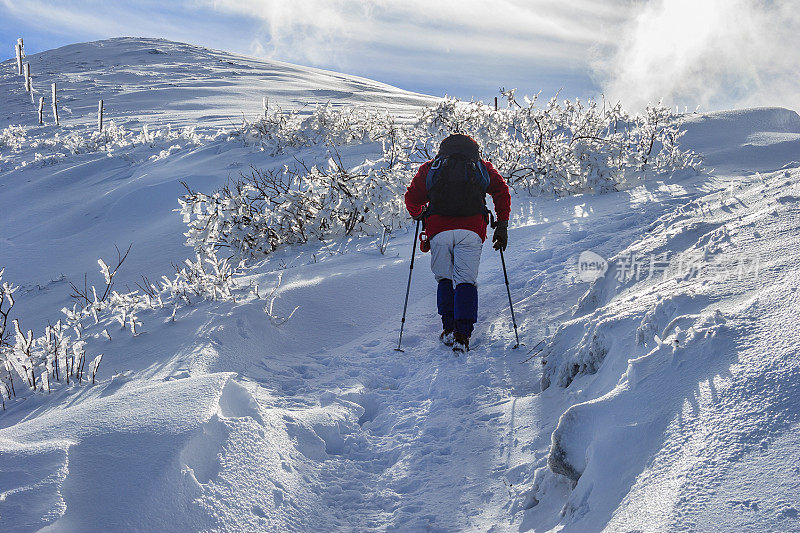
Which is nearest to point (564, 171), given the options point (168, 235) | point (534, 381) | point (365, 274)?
point (365, 274)

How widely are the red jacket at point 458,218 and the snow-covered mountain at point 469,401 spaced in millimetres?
984

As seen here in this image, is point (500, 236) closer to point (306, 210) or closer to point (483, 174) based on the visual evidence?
point (483, 174)

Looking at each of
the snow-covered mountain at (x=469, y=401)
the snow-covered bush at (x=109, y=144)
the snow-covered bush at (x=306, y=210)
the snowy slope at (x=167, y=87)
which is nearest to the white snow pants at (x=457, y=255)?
the snow-covered mountain at (x=469, y=401)

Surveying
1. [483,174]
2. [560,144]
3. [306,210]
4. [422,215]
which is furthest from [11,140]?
[483,174]

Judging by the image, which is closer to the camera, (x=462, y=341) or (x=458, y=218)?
(x=462, y=341)

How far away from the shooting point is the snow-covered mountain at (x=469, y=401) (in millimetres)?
1983

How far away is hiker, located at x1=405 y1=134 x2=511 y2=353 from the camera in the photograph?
473 centimetres

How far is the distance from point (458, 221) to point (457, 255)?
31 cm

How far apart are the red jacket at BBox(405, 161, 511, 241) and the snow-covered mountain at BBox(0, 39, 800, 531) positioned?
3.23 ft

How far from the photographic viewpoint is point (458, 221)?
16.0 ft

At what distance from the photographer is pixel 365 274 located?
628 centimetres

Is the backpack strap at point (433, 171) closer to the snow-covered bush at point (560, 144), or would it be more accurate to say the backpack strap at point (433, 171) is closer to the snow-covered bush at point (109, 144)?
the snow-covered bush at point (560, 144)

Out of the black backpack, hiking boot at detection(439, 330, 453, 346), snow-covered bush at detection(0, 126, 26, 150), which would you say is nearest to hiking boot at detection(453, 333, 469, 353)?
hiking boot at detection(439, 330, 453, 346)

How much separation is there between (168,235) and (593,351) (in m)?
8.44
